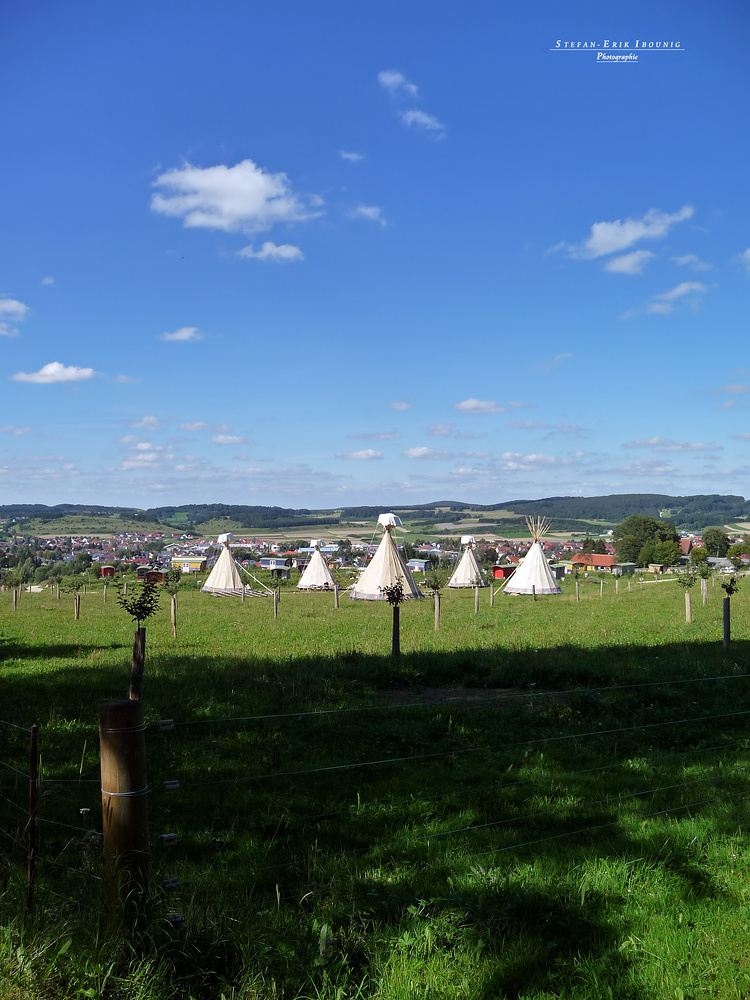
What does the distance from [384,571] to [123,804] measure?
1213 inches

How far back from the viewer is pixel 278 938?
342 centimetres

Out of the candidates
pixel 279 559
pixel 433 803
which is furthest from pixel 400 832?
pixel 279 559

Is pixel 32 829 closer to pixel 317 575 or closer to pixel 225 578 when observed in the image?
pixel 225 578

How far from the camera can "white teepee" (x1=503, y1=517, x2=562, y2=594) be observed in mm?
37188

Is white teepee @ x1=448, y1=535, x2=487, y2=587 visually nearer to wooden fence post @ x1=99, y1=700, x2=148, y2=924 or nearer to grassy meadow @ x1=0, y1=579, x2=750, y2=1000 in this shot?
grassy meadow @ x1=0, y1=579, x2=750, y2=1000

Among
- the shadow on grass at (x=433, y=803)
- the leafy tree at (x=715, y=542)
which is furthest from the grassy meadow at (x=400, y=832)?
the leafy tree at (x=715, y=542)

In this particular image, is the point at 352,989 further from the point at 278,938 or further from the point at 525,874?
the point at 525,874

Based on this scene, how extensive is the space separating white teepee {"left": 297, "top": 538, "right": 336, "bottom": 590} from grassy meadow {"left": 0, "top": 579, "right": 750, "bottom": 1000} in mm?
32487

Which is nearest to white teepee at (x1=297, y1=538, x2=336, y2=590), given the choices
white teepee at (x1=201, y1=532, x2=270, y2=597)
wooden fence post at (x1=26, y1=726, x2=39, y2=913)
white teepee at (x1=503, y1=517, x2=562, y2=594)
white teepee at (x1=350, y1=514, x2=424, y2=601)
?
white teepee at (x1=201, y1=532, x2=270, y2=597)

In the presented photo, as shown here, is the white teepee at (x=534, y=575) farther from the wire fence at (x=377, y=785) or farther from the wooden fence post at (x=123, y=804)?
the wooden fence post at (x=123, y=804)

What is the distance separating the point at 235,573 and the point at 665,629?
1172 inches

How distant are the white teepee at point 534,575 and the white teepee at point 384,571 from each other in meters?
7.13

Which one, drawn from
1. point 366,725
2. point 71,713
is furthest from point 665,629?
point 71,713

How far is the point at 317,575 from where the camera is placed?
1768 inches
